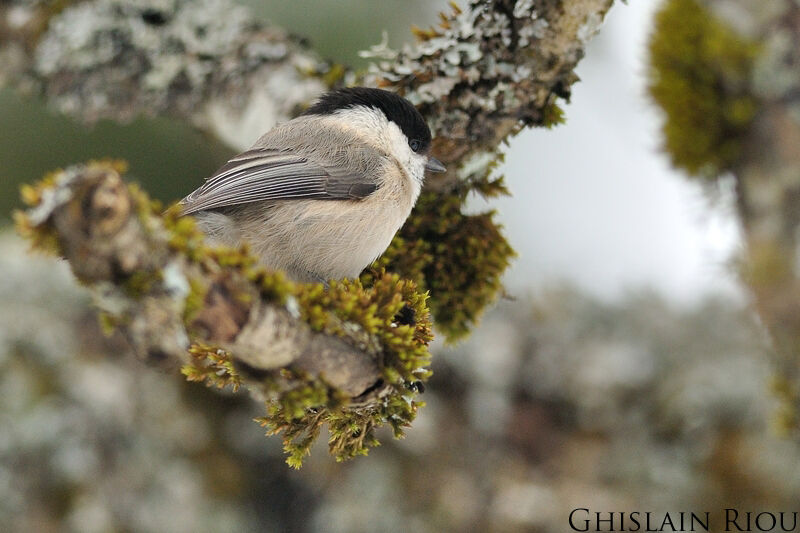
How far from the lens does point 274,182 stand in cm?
210

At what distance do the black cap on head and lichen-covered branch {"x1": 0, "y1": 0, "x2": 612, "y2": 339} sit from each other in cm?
10

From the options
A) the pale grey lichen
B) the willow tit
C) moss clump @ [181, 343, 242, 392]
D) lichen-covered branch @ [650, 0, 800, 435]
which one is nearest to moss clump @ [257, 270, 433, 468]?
moss clump @ [181, 343, 242, 392]

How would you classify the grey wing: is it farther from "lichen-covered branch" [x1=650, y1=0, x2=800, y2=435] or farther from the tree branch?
"lichen-covered branch" [x1=650, y1=0, x2=800, y2=435]

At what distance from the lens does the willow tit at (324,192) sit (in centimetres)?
209

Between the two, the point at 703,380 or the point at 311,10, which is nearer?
the point at 703,380

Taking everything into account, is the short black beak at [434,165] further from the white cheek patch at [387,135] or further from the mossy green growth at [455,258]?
the mossy green growth at [455,258]

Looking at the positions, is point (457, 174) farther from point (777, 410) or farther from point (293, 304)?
point (777, 410)

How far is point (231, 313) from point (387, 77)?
1.35 metres

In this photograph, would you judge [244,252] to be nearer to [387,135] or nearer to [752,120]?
[387,135]

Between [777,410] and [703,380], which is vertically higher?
[703,380]

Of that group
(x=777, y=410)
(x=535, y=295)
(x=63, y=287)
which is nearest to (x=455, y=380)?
(x=535, y=295)

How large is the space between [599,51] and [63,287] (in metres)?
3.75

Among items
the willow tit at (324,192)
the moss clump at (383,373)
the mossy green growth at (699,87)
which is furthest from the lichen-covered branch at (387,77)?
the mossy green growth at (699,87)

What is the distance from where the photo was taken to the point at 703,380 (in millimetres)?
3355
